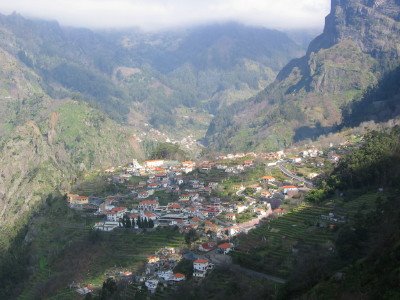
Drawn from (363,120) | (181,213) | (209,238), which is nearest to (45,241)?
(181,213)

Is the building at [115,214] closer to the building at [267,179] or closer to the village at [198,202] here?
the village at [198,202]

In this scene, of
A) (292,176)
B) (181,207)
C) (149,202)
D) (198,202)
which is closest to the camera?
(181,207)

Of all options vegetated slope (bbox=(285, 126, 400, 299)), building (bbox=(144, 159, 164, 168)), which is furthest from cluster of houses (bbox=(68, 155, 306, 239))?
building (bbox=(144, 159, 164, 168))

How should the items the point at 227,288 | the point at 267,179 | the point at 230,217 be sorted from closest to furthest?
the point at 227,288 → the point at 230,217 → the point at 267,179

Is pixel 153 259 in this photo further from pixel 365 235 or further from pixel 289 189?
pixel 289 189

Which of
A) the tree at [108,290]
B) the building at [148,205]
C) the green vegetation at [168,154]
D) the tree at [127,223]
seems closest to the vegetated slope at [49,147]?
the green vegetation at [168,154]

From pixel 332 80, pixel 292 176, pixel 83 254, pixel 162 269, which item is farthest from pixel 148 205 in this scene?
pixel 332 80
